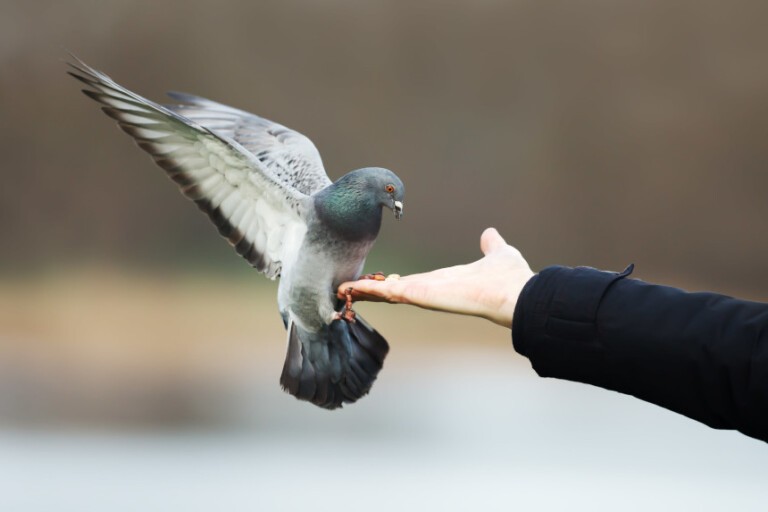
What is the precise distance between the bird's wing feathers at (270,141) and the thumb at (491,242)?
0.95m

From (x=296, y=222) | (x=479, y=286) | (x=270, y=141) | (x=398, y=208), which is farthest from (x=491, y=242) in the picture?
(x=270, y=141)

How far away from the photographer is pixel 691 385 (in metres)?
0.80

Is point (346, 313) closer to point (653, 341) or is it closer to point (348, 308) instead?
point (348, 308)

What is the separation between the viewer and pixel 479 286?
3.53 feet

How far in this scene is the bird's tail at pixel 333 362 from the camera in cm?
202

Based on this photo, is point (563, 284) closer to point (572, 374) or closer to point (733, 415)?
point (572, 374)

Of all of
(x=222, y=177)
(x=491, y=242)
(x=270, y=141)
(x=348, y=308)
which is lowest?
(x=491, y=242)

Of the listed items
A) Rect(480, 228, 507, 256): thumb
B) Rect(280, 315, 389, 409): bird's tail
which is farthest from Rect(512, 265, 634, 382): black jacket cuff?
Rect(280, 315, 389, 409): bird's tail

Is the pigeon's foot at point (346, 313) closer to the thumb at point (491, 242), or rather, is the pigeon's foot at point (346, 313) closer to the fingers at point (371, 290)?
the fingers at point (371, 290)

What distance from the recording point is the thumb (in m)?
1.21

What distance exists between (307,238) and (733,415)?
4.02 feet

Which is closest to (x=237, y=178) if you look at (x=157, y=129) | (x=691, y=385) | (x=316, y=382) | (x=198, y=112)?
(x=157, y=129)

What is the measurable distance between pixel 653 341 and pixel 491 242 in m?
0.45

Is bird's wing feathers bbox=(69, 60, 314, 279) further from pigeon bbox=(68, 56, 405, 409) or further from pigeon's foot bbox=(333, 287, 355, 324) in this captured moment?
pigeon's foot bbox=(333, 287, 355, 324)
